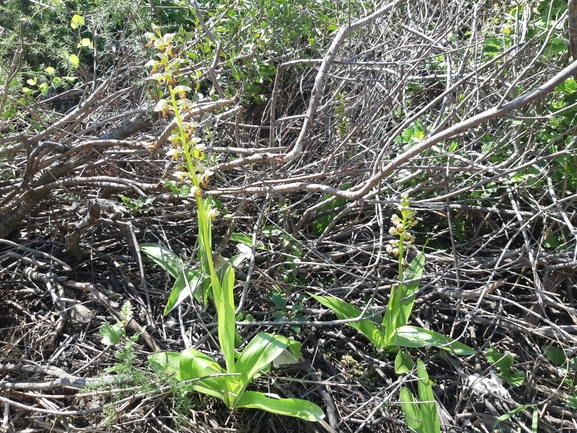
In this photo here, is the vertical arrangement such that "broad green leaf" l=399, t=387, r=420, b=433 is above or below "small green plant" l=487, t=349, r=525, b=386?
above

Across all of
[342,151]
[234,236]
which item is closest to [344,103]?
[342,151]

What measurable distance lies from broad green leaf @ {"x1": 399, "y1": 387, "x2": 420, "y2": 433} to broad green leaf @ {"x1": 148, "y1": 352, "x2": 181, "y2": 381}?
0.84m

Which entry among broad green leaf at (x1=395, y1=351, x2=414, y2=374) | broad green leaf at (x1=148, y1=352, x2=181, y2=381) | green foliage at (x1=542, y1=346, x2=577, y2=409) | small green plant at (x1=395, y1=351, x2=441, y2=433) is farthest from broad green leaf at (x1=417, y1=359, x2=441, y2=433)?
broad green leaf at (x1=148, y1=352, x2=181, y2=381)

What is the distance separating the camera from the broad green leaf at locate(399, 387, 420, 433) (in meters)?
2.10

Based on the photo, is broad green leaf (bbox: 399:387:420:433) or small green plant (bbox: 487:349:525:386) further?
small green plant (bbox: 487:349:525:386)

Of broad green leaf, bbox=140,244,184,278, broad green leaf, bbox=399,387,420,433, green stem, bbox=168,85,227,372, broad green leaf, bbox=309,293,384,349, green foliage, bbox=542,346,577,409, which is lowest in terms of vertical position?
green foliage, bbox=542,346,577,409

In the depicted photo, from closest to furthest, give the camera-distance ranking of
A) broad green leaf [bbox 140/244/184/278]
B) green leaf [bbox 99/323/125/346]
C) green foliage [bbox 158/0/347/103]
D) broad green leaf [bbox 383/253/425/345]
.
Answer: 1. green leaf [bbox 99/323/125/346]
2. broad green leaf [bbox 383/253/425/345]
3. broad green leaf [bbox 140/244/184/278]
4. green foliage [bbox 158/0/347/103]

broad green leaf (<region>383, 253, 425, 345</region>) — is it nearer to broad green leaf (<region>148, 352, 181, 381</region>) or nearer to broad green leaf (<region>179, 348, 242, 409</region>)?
broad green leaf (<region>179, 348, 242, 409</region>)

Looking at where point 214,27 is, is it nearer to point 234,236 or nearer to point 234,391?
point 234,236

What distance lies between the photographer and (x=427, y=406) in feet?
7.01

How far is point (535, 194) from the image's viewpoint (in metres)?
2.96

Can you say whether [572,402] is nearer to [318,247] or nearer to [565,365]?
[565,365]

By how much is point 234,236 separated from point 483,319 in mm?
1223

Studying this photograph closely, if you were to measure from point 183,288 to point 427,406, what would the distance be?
1101mm
